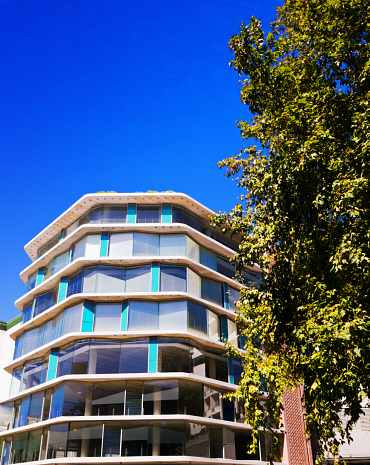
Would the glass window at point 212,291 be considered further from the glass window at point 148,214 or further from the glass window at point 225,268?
the glass window at point 148,214

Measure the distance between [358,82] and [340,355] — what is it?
862 cm

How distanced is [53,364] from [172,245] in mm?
10360

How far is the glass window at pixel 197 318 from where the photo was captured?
27938mm

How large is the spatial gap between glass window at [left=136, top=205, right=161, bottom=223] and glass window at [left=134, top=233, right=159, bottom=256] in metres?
1.07

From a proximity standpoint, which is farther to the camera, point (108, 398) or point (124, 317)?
point (124, 317)

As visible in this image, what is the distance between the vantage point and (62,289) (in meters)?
30.3

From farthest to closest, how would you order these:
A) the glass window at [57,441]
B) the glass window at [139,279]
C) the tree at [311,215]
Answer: the glass window at [139,279]
the glass window at [57,441]
the tree at [311,215]

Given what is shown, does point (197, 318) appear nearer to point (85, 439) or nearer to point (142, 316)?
point (142, 316)

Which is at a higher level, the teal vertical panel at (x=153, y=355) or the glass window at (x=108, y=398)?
the teal vertical panel at (x=153, y=355)

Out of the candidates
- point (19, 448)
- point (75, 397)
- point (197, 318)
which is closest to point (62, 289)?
point (75, 397)

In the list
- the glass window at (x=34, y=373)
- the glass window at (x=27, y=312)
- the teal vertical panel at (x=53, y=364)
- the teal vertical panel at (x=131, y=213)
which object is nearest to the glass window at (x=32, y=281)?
the glass window at (x=27, y=312)

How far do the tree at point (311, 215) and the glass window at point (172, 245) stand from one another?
1203 cm

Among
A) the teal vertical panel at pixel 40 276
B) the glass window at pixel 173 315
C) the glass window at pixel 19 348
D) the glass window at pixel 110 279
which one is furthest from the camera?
the teal vertical panel at pixel 40 276

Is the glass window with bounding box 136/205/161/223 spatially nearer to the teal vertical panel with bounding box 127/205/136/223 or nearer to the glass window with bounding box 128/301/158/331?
the teal vertical panel with bounding box 127/205/136/223
